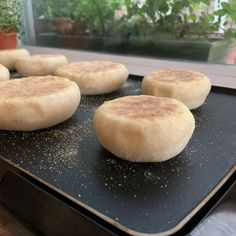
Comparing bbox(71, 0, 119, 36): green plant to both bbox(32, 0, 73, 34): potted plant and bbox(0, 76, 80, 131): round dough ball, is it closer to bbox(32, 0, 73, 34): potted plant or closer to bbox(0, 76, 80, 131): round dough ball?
bbox(32, 0, 73, 34): potted plant

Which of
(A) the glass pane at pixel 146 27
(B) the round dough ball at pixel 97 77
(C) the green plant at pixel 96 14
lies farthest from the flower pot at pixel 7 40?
(B) the round dough ball at pixel 97 77

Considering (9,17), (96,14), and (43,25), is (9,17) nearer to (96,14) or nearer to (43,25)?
(43,25)

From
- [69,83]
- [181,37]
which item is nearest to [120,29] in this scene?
[181,37]

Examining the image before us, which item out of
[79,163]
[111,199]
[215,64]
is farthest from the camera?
[215,64]

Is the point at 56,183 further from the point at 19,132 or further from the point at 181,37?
the point at 181,37

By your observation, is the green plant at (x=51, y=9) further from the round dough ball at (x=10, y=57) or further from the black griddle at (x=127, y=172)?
the black griddle at (x=127, y=172)

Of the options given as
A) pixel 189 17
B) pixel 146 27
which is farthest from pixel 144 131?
pixel 146 27
